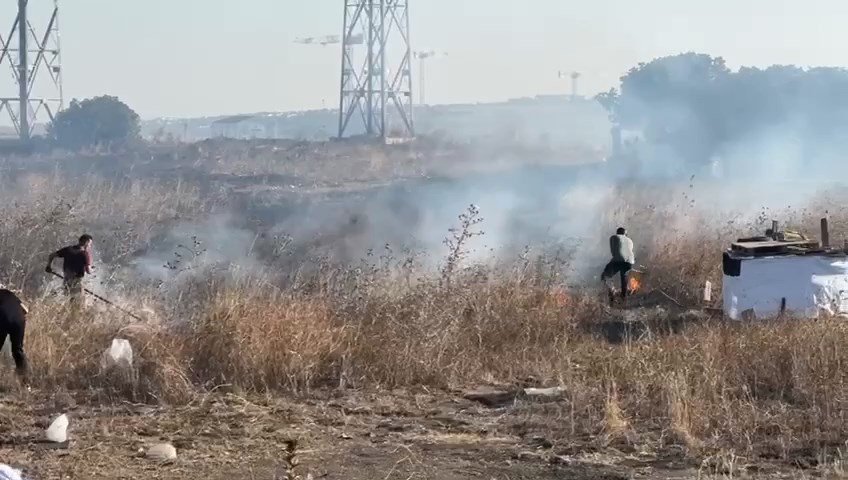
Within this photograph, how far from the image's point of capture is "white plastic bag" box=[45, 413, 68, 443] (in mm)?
6320

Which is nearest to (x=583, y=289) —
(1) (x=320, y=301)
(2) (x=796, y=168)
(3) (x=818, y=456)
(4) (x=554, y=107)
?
(1) (x=320, y=301)

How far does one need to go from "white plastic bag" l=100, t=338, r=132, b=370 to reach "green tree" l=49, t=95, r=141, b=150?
32.9m

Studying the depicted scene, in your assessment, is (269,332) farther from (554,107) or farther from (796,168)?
(554,107)

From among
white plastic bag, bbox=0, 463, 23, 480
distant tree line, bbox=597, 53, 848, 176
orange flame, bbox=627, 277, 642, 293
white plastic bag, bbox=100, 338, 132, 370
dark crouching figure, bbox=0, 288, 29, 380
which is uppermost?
distant tree line, bbox=597, 53, 848, 176

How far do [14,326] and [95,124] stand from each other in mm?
35662

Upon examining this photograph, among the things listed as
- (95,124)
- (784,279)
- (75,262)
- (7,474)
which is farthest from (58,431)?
(95,124)

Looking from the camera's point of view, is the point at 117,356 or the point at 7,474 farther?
the point at 117,356

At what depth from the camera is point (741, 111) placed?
30.3m

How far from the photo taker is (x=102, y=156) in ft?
109

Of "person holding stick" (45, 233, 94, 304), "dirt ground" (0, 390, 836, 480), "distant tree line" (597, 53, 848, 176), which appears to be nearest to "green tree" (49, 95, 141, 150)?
"distant tree line" (597, 53, 848, 176)

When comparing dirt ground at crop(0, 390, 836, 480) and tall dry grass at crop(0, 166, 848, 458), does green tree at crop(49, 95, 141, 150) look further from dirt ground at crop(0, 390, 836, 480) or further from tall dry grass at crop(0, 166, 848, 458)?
dirt ground at crop(0, 390, 836, 480)

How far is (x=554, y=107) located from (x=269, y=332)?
5034 centimetres

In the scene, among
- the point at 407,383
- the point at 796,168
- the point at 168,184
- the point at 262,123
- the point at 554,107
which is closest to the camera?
the point at 407,383

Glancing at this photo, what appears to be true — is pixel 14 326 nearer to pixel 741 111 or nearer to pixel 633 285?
pixel 633 285
